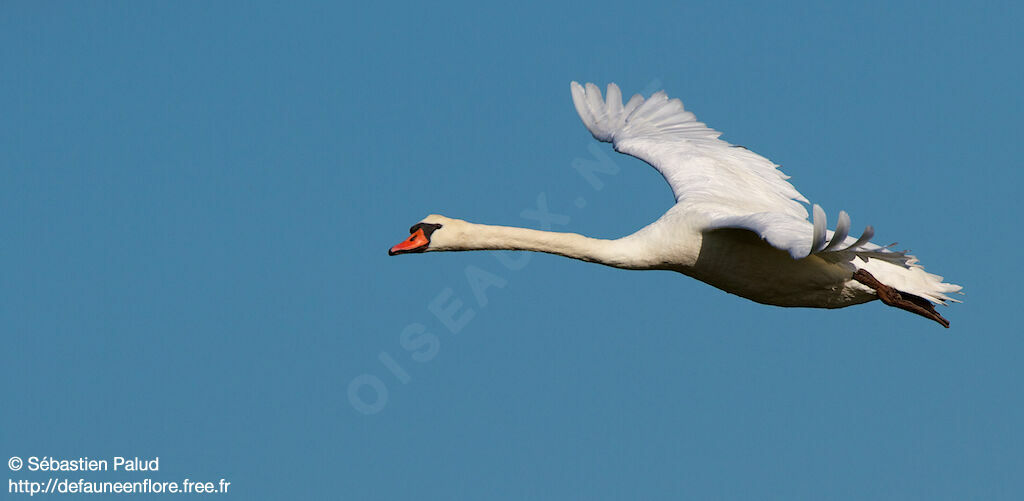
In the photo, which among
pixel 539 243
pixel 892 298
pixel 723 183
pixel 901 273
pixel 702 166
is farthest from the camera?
pixel 702 166

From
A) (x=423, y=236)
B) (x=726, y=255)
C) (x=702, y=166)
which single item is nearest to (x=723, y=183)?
(x=702, y=166)

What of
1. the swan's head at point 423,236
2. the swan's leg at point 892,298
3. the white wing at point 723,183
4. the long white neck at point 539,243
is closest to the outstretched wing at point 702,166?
the white wing at point 723,183

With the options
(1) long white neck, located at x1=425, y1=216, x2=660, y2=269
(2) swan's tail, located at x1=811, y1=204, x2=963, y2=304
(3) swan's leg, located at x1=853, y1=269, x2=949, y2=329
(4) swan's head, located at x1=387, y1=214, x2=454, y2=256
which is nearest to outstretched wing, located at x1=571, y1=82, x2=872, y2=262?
(2) swan's tail, located at x1=811, y1=204, x2=963, y2=304

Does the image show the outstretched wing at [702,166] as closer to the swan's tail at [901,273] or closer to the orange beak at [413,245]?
the swan's tail at [901,273]

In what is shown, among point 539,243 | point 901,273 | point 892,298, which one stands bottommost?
point 892,298

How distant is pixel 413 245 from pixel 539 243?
3.99 feet

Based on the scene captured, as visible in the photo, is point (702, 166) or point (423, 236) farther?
point (702, 166)

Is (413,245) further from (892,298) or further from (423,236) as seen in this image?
(892,298)

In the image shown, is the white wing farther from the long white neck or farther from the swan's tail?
the long white neck

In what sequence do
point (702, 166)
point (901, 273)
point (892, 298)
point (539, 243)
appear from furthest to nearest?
point (702, 166), point (901, 273), point (539, 243), point (892, 298)

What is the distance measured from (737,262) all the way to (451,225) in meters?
2.77

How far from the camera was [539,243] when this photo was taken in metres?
13.0

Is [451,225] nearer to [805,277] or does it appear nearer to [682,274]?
[682,274]

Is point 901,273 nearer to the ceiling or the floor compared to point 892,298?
nearer to the ceiling
